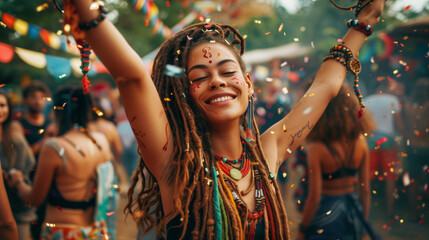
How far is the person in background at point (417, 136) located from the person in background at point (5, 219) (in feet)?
16.0

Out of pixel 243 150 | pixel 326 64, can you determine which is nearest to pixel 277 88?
pixel 326 64

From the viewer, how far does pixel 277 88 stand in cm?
592

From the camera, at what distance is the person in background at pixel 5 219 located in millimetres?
1796

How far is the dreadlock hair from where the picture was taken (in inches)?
61.6

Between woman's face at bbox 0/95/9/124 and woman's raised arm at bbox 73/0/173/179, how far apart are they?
2.93m

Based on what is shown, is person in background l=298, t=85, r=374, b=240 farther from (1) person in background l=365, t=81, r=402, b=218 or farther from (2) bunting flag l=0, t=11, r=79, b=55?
(2) bunting flag l=0, t=11, r=79, b=55

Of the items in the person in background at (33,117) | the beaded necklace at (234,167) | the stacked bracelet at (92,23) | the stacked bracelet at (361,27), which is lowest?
the beaded necklace at (234,167)

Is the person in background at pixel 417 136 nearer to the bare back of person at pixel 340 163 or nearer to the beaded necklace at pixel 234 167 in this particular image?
the bare back of person at pixel 340 163

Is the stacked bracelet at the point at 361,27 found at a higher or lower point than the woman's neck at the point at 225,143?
higher

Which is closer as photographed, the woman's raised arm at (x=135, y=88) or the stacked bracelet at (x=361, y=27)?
the woman's raised arm at (x=135, y=88)

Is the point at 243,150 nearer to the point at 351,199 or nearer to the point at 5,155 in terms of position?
the point at 351,199

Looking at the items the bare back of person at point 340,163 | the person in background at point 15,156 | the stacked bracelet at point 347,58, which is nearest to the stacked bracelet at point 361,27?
the stacked bracelet at point 347,58

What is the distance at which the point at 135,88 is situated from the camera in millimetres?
1399

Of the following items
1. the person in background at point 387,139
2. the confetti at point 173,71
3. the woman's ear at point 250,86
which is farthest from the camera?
the person in background at point 387,139
